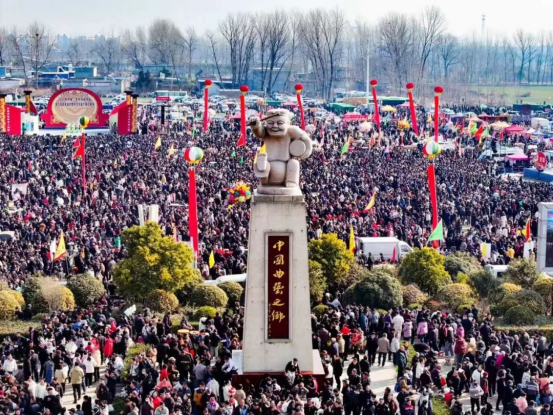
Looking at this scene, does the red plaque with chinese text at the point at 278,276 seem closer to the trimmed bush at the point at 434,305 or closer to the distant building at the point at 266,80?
the trimmed bush at the point at 434,305

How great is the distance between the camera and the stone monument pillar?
19.2 meters

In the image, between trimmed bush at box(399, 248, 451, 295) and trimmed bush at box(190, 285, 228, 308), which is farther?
trimmed bush at box(399, 248, 451, 295)

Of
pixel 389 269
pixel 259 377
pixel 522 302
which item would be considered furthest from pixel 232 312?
pixel 522 302

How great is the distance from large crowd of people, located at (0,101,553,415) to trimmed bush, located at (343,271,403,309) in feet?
2.41

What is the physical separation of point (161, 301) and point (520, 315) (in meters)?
7.26

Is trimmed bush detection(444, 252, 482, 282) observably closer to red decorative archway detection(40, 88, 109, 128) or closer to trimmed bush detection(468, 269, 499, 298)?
trimmed bush detection(468, 269, 499, 298)

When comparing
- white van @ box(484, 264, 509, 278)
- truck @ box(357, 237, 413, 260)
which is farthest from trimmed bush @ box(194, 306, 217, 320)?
truck @ box(357, 237, 413, 260)

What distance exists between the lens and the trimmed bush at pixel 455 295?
25125 mm

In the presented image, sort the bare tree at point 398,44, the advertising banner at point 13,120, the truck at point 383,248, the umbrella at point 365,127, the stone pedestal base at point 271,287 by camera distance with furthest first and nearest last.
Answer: the bare tree at point 398,44
the umbrella at point 365,127
the advertising banner at point 13,120
the truck at point 383,248
the stone pedestal base at point 271,287

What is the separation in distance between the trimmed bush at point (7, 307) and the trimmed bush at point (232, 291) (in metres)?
4.32

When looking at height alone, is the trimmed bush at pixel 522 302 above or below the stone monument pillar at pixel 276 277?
below

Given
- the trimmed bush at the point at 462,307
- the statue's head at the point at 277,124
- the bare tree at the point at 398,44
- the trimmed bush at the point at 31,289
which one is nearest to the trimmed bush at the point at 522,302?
the trimmed bush at the point at 462,307

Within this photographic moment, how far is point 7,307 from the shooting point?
2462cm

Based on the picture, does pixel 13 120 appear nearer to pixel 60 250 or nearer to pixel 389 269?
pixel 60 250
